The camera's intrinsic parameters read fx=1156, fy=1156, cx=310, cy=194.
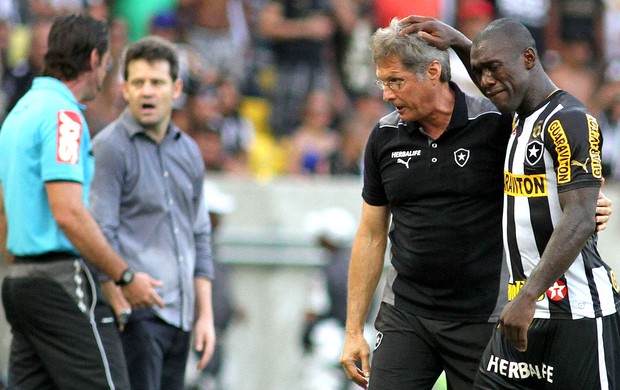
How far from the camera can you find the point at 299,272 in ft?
35.9

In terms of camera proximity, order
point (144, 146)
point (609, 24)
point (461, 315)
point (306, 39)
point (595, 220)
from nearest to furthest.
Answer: point (595, 220) → point (461, 315) → point (144, 146) → point (306, 39) → point (609, 24)

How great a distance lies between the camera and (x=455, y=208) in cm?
565

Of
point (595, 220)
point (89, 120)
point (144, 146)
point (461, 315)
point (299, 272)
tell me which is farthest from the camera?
point (299, 272)

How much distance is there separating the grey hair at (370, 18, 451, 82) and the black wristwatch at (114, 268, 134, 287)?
5.69 ft

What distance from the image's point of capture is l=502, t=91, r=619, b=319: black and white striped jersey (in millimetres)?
4855

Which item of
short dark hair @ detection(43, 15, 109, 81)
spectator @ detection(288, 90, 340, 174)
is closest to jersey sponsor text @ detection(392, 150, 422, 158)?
short dark hair @ detection(43, 15, 109, 81)

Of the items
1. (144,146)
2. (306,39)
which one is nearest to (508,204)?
(144,146)

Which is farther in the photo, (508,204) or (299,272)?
(299,272)

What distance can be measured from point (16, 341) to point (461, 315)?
2300mm

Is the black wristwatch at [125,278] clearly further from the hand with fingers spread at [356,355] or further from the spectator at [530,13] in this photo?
the spectator at [530,13]

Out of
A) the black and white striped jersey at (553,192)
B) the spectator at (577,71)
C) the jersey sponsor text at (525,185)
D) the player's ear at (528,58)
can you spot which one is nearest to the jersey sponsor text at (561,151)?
the black and white striped jersey at (553,192)

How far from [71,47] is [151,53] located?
73cm

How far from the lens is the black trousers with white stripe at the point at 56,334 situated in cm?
583

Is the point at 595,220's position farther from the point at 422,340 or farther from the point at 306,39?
the point at 306,39
